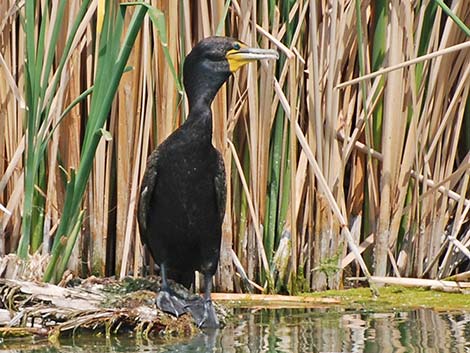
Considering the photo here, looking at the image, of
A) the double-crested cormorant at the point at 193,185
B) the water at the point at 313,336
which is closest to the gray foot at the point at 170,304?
the double-crested cormorant at the point at 193,185

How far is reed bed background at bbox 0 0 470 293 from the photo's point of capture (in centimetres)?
546

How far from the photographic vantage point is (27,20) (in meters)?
4.72

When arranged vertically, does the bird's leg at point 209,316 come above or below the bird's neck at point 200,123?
below

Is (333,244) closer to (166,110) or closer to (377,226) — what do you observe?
(377,226)

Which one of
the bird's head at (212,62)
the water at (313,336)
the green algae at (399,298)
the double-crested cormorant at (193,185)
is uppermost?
the bird's head at (212,62)

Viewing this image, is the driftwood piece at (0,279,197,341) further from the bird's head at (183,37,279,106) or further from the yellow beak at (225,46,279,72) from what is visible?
the yellow beak at (225,46,279,72)

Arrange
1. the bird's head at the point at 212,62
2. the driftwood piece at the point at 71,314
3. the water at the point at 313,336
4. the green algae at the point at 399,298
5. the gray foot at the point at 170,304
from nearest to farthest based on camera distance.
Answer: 1. the water at the point at 313,336
2. the driftwood piece at the point at 71,314
3. the gray foot at the point at 170,304
4. the bird's head at the point at 212,62
5. the green algae at the point at 399,298

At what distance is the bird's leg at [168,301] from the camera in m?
4.94

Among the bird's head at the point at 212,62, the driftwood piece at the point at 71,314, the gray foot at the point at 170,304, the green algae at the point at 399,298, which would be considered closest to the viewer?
the driftwood piece at the point at 71,314

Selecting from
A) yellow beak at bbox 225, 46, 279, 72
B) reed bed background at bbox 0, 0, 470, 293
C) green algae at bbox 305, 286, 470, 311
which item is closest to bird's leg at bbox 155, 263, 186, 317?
reed bed background at bbox 0, 0, 470, 293

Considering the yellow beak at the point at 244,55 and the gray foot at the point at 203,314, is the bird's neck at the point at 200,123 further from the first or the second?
the gray foot at the point at 203,314

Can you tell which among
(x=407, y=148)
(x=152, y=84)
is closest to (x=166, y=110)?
(x=152, y=84)

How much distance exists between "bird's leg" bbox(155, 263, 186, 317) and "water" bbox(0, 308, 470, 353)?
19 cm

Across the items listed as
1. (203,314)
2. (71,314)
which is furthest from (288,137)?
(71,314)
